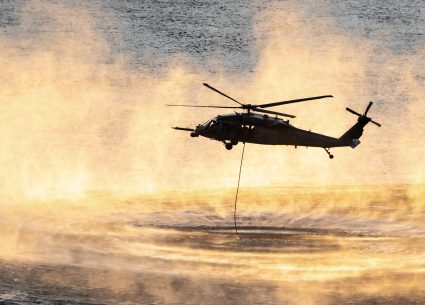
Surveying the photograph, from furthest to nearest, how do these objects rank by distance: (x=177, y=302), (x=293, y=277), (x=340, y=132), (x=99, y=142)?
(x=340, y=132) → (x=99, y=142) → (x=293, y=277) → (x=177, y=302)

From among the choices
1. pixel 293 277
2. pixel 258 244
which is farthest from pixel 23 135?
pixel 293 277

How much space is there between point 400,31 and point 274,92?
22.7m

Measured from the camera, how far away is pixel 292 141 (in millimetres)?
42188

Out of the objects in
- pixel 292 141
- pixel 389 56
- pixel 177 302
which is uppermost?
pixel 389 56

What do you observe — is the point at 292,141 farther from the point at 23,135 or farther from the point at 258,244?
the point at 23,135

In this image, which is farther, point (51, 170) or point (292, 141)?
point (51, 170)

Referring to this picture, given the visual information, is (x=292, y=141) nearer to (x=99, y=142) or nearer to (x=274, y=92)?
(x=99, y=142)

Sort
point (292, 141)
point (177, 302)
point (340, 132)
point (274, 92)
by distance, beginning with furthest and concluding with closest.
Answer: point (274, 92) < point (340, 132) < point (292, 141) < point (177, 302)

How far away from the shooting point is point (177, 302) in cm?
3428

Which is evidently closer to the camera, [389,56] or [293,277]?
[293,277]

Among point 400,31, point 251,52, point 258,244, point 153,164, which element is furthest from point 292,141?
point 400,31

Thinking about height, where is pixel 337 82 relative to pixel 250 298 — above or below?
above

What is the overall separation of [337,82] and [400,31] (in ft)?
56.2

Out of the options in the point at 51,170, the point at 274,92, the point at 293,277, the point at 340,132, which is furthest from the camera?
the point at 274,92
